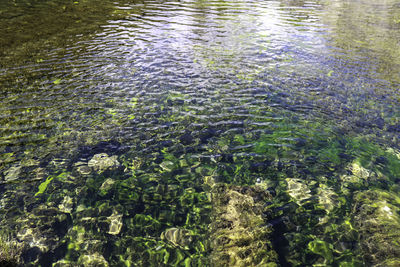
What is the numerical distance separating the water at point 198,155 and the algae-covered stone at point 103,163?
64 millimetres

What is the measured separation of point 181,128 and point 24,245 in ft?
20.6

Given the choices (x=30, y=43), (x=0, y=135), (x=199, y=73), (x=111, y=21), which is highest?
(x=111, y=21)

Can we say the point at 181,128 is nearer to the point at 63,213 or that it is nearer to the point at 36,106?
the point at 63,213

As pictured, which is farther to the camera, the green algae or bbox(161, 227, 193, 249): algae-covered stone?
the green algae

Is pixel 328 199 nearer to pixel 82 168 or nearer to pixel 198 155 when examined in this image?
pixel 198 155

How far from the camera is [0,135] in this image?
368 inches

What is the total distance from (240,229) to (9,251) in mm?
5568

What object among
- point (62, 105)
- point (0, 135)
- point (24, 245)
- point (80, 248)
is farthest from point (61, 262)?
point (62, 105)

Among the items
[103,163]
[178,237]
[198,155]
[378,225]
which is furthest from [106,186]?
[378,225]

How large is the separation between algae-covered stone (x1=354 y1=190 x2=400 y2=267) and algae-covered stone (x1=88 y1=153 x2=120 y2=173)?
7549 mm

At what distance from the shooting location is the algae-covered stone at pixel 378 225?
543cm

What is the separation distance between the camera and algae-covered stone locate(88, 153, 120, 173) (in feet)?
26.6

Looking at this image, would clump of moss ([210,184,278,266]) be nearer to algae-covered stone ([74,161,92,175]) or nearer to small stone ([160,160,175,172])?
small stone ([160,160,175,172])

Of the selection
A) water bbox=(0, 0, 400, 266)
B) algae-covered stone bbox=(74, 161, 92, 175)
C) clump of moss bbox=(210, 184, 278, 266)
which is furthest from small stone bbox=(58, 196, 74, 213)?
clump of moss bbox=(210, 184, 278, 266)
